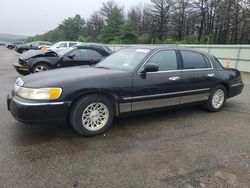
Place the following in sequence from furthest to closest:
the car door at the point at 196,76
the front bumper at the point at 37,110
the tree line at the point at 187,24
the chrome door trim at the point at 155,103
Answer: the tree line at the point at 187,24 < the car door at the point at 196,76 < the chrome door trim at the point at 155,103 < the front bumper at the point at 37,110

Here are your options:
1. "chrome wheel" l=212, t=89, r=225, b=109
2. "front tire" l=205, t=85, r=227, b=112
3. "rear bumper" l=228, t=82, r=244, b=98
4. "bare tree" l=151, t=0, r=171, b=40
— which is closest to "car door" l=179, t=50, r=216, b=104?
"front tire" l=205, t=85, r=227, b=112

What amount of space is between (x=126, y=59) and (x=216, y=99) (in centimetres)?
247

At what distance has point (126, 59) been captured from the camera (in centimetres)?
427

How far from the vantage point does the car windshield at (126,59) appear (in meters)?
4.02

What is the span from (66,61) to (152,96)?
543cm

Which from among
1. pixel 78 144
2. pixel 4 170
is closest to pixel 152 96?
pixel 78 144

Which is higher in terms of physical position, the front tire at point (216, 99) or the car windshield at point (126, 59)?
the car windshield at point (126, 59)

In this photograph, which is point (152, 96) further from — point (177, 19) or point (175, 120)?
point (177, 19)

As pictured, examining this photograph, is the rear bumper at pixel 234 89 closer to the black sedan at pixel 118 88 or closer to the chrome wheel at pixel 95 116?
the black sedan at pixel 118 88

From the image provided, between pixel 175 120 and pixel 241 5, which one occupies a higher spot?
pixel 241 5

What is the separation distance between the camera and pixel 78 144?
328 cm

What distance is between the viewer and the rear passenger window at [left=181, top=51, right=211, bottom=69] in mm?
4551

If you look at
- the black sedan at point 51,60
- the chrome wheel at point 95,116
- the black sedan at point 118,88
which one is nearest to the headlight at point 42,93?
the black sedan at point 118,88

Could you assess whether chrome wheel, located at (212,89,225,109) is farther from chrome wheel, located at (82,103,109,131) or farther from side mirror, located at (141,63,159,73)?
chrome wheel, located at (82,103,109,131)
